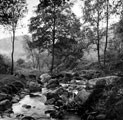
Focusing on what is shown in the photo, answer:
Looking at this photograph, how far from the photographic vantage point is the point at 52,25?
29.8 metres

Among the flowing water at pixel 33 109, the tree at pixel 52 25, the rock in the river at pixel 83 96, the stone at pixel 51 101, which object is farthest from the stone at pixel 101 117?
the tree at pixel 52 25

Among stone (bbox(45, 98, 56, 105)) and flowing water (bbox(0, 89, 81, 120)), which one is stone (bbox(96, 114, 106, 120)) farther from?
stone (bbox(45, 98, 56, 105))

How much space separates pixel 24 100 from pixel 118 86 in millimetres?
7249

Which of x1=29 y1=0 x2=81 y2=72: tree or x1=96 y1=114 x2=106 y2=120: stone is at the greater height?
x1=29 y1=0 x2=81 y2=72: tree

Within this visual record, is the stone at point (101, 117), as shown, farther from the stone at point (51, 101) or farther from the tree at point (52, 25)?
the tree at point (52, 25)

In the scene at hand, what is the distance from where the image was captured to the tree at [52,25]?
29.2 metres

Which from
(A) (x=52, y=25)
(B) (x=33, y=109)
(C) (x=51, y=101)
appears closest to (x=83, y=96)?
(C) (x=51, y=101)

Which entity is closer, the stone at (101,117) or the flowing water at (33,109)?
the stone at (101,117)

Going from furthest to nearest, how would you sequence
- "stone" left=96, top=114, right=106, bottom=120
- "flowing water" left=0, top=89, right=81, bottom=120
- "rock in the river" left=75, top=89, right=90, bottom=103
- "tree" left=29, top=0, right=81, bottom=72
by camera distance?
1. "tree" left=29, top=0, right=81, bottom=72
2. "rock in the river" left=75, top=89, right=90, bottom=103
3. "flowing water" left=0, top=89, right=81, bottom=120
4. "stone" left=96, top=114, right=106, bottom=120

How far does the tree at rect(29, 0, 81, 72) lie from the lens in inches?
1152

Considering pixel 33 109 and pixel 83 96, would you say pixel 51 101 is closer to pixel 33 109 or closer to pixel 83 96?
pixel 33 109

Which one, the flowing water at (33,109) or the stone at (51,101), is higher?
the stone at (51,101)

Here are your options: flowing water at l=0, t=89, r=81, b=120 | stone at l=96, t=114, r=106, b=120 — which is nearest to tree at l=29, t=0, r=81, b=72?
flowing water at l=0, t=89, r=81, b=120

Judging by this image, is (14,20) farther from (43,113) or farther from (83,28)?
(43,113)
